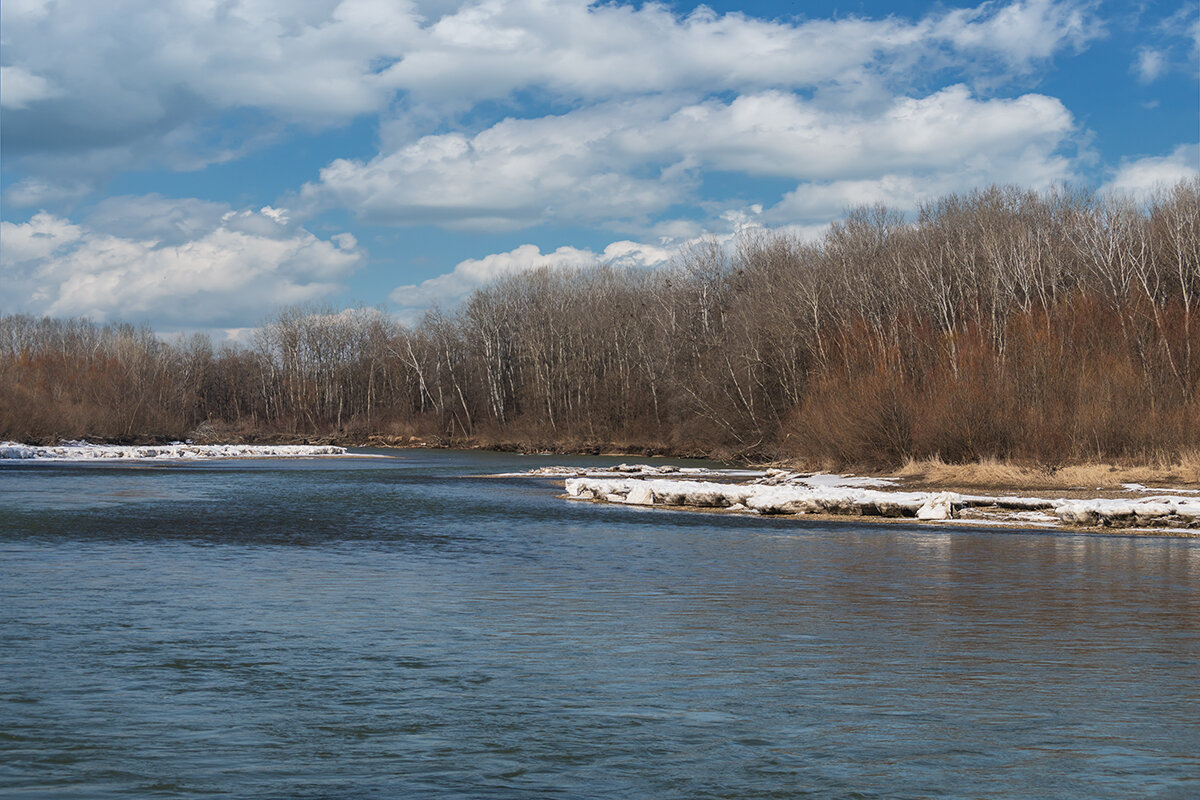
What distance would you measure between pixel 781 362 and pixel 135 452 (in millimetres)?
44476

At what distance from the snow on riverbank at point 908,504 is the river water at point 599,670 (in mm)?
2761

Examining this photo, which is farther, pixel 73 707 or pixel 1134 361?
pixel 1134 361

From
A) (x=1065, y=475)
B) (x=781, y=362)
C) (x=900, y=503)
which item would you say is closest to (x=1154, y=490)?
(x=1065, y=475)

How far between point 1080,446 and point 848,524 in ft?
48.1

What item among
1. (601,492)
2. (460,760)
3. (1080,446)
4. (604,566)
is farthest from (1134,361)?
(460,760)

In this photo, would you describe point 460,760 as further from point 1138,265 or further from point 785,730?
point 1138,265

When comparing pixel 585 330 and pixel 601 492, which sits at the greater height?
pixel 585 330

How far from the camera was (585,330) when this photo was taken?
317ft

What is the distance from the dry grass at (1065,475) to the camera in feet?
111

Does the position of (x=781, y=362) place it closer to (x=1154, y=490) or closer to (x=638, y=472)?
(x=638, y=472)

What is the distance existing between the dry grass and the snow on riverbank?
2528mm

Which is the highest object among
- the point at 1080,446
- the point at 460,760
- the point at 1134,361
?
the point at 1134,361

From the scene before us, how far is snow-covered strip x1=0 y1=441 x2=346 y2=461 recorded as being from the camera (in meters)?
69.6

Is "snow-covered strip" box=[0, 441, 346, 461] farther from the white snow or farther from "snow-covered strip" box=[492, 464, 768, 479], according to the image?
the white snow
